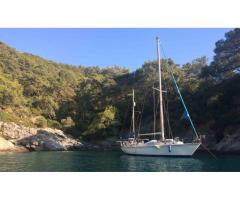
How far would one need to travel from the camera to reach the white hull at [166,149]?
27.7m

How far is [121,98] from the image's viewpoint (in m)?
53.4

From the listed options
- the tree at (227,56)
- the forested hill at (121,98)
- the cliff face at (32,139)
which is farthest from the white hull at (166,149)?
the tree at (227,56)

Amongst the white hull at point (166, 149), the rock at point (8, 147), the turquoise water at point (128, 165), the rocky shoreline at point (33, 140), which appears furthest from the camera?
the rocky shoreline at point (33, 140)

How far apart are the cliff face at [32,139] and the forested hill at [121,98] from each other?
2.56 meters

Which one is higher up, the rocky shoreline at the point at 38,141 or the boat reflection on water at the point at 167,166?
the rocky shoreline at the point at 38,141

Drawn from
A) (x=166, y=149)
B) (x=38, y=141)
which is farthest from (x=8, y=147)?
(x=166, y=149)

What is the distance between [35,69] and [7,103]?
18635 mm

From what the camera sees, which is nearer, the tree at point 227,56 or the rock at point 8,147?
the rock at point 8,147

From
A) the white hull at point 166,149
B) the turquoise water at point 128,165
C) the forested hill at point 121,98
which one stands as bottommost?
the turquoise water at point 128,165

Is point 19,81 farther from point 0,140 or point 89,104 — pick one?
point 0,140

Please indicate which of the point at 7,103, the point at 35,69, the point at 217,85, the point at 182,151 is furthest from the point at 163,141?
the point at 35,69

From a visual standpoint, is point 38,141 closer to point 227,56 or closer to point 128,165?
point 128,165

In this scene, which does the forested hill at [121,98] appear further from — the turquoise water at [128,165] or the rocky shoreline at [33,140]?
the turquoise water at [128,165]

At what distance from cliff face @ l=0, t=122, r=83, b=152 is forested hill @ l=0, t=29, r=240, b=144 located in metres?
2.56
